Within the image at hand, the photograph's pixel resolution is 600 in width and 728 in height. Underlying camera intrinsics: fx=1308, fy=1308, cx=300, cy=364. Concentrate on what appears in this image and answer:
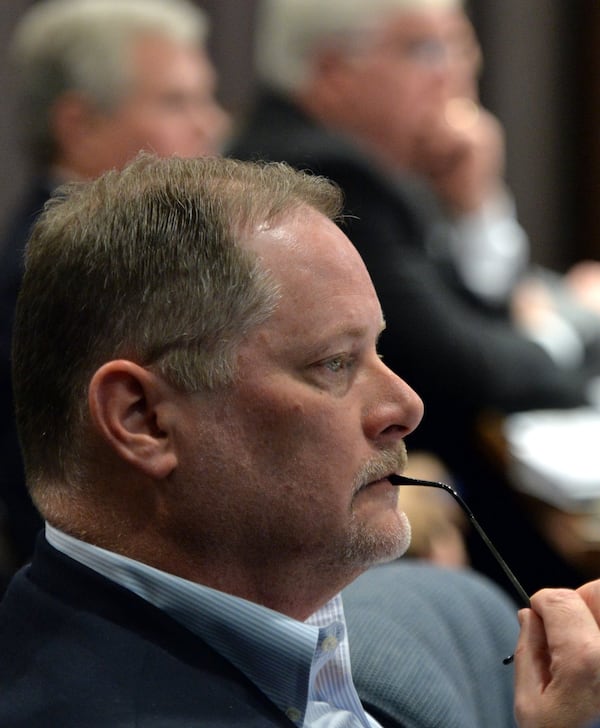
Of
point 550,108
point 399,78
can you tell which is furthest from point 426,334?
point 550,108

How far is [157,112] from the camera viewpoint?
286cm

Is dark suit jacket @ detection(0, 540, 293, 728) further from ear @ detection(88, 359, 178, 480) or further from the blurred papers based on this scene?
the blurred papers

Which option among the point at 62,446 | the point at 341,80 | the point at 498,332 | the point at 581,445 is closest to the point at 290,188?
the point at 62,446

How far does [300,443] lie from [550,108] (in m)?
3.77

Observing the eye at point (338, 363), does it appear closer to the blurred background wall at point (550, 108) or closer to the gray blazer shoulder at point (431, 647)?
the gray blazer shoulder at point (431, 647)

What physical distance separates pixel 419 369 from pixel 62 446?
152 centimetres

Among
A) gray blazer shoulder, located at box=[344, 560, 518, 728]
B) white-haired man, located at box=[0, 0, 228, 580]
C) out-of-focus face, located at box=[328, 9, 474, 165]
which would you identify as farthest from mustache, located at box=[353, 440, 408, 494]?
out-of-focus face, located at box=[328, 9, 474, 165]

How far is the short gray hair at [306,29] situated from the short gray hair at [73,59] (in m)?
0.31

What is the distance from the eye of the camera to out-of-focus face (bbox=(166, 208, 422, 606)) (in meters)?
1.07

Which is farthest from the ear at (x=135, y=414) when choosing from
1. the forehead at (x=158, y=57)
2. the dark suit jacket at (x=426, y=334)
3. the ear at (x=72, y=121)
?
the forehead at (x=158, y=57)

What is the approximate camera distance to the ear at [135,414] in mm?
1065

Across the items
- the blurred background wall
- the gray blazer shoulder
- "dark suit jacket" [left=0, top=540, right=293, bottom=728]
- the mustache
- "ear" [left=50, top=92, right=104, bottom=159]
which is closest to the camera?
"dark suit jacket" [left=0, top=540, right=293, bottom=728]

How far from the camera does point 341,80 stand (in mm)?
2936

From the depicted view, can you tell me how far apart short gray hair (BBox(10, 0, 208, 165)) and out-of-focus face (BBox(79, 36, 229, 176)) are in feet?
0.11
